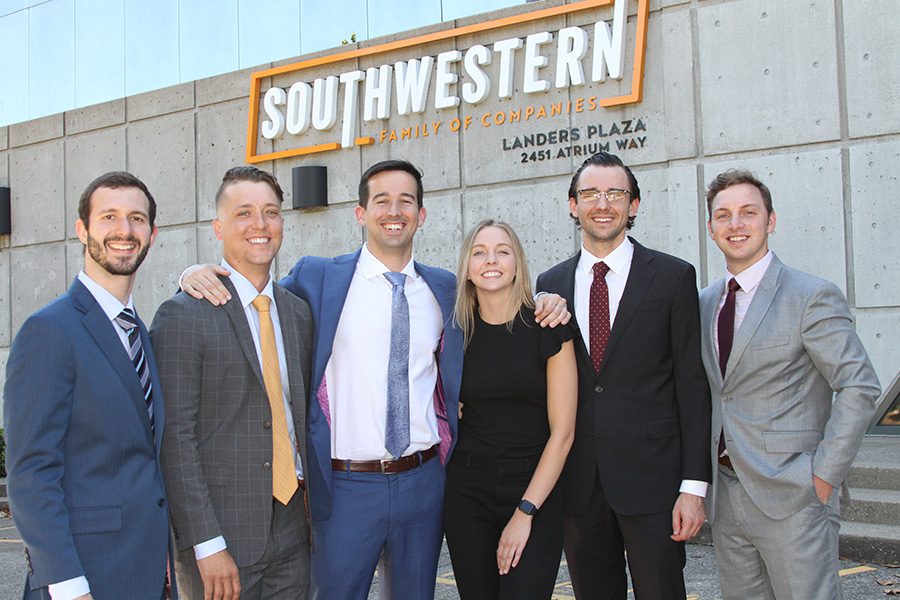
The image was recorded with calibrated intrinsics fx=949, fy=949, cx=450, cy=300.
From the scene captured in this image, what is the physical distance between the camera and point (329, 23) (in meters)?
11.3

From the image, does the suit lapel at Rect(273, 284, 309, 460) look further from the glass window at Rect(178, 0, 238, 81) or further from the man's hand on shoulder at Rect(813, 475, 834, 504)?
the glass window at Rect(178, 0, 238, 81)

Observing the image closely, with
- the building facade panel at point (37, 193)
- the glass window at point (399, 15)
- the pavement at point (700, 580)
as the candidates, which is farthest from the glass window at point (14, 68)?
the pavement at point (700, 580)

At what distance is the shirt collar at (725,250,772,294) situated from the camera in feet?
12.4

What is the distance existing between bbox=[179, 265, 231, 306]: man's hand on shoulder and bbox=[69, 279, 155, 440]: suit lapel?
0.47m

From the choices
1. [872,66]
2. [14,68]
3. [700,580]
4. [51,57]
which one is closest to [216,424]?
[700,580]

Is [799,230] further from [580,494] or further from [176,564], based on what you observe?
[176,564]

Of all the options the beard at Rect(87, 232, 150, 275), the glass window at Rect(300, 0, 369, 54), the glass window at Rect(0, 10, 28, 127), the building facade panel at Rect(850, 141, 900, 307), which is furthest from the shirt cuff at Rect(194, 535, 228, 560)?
the glass window at Rect(0, 10, 28, 127)

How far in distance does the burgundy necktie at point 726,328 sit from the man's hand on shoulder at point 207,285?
1.91 m

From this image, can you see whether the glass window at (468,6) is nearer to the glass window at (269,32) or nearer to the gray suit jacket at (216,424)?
the glass window at (269,32)

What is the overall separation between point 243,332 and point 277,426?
36cm

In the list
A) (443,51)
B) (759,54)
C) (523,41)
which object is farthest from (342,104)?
(759,54)

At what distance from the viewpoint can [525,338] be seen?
3.77m

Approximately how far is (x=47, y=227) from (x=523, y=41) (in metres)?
7.73

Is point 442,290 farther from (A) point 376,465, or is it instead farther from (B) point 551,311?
(A) point 376,465
